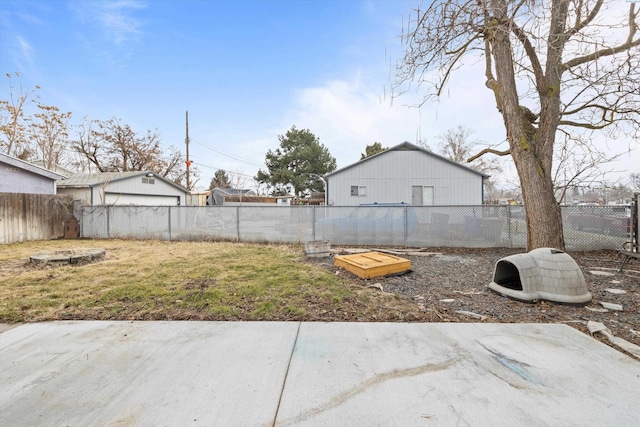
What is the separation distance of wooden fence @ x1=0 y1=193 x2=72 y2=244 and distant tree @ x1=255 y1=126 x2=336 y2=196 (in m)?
18.6

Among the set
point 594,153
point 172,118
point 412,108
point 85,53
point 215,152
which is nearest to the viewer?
point 412,108

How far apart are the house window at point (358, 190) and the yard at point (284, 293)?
9.66 m

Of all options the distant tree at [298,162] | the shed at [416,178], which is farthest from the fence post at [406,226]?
the distant tree at [298,162]

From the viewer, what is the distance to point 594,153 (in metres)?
8.26

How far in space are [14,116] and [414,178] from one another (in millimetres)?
25549

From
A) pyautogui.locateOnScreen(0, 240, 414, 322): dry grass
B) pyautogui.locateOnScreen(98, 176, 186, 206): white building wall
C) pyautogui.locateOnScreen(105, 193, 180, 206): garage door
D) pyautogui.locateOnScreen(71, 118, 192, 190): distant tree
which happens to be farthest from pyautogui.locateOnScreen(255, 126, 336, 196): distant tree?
pyautogui.locateOnScreen(0, 240, 414, 322): dry grass

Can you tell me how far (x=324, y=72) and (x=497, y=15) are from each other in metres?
7.24

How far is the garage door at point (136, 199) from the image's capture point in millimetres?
14688

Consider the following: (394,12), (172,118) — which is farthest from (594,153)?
(172,118)

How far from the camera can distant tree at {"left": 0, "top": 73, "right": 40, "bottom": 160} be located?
1753 centimetres

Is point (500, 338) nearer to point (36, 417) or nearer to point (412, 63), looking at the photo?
point (36, 417)

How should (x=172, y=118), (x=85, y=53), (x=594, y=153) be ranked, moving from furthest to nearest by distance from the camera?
1. (x=172, y=118)
2. (x=85, y=53)
3. (x=594, y=153)

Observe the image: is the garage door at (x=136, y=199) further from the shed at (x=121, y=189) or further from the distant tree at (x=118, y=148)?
the distant tree at (x=118, y=148)

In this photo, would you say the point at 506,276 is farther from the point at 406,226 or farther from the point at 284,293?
the point at 406,226
